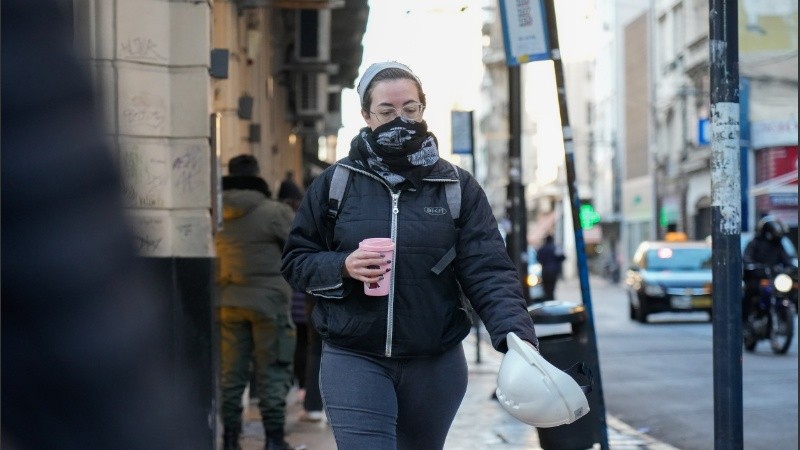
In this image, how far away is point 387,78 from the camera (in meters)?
4.08

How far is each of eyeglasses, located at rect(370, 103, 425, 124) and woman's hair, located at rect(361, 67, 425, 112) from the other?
5 cm

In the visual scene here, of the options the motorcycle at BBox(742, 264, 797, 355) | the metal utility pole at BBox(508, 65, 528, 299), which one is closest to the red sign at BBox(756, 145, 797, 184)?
the motorcycle at BBox(742, 264, 797, 355)

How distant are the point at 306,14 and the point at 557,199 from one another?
63961 mm

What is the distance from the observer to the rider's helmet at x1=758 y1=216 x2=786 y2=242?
17078 millimetres

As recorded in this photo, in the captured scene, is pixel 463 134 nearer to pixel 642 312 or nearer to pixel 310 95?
pixel 310 95

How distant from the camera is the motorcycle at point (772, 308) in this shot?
16.6 meters

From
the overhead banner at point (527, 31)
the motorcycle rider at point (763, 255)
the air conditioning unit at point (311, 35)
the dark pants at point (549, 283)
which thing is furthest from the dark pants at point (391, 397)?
the dark pants at point (549, 283)

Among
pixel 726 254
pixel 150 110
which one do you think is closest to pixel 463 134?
pixel 150 110

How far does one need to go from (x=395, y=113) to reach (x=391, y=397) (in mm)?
823

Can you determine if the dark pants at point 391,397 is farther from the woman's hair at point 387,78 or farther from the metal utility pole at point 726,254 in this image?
Answer: the metal utility pole at point 726,254

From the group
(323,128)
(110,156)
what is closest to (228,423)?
(110,156)

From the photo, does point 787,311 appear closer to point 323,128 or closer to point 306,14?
point 306,14

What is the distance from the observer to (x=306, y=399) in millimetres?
9859

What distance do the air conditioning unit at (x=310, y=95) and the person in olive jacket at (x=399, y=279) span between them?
715 inches
